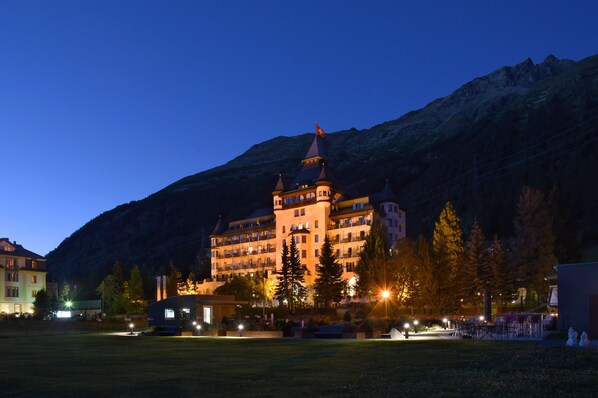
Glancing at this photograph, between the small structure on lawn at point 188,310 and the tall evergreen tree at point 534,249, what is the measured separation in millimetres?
35945

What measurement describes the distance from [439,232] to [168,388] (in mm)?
66425

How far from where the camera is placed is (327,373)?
74.9ft

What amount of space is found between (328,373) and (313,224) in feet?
316

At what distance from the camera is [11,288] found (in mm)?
109438

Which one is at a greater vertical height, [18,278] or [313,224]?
[313,224]

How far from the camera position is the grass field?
710 inches

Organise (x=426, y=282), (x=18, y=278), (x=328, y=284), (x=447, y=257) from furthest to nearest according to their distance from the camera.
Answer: (x=18, y=278) → (x=328, y=284) → (x=447, y=257) → (x=426, y=282)

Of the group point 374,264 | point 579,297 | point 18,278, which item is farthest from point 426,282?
point 18,278

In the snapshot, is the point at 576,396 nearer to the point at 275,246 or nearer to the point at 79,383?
the point at 79,383

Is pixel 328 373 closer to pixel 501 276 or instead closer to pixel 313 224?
pixel 501 276

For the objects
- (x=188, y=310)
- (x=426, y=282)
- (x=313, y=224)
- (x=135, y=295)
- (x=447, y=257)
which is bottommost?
(x=135, y=295)

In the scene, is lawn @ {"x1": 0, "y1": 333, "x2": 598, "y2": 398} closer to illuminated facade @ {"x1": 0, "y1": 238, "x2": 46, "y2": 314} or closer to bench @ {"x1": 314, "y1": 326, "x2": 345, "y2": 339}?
bench @ {"x1": 314, "y1": 326, "x2": 345, "y2": 339}

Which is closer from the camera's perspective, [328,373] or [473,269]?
[328,373]

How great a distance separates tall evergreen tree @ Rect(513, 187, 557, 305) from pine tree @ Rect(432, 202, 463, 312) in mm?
7464
